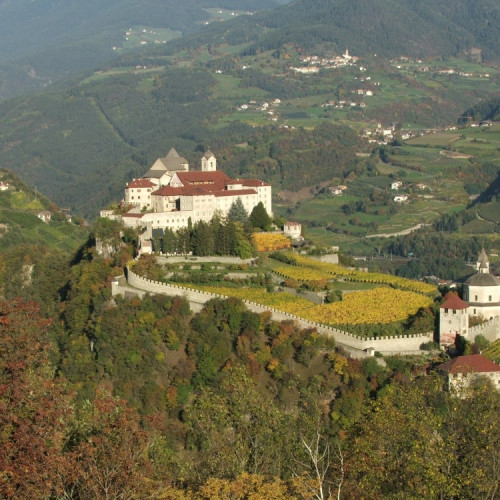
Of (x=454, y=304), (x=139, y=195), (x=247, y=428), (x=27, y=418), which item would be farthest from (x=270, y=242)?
(x=27, y=418)

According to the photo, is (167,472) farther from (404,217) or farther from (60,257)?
(404,217)

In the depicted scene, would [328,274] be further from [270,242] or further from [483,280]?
[483,280]

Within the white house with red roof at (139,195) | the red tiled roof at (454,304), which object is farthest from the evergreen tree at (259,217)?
the red tiled roof at (454,304)

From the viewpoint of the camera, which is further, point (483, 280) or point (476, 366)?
point (483, 280)

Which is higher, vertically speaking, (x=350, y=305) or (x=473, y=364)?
(x=350, y=305)

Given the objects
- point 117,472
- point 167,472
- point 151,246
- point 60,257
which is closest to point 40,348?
point 117,472

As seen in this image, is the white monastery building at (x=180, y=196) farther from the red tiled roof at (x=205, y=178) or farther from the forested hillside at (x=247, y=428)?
the forested hillside at (x=247, y=428)
